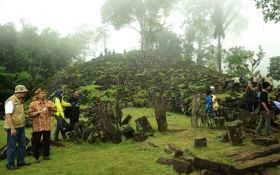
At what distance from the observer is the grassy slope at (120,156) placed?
8430 mm

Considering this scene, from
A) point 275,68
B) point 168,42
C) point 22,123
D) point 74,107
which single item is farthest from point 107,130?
point 275,68

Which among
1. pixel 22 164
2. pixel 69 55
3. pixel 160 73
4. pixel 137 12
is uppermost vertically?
pixel 137 12

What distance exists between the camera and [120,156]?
9.88 m

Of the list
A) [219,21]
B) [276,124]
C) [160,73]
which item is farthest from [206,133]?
[219,21]

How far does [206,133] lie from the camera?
13094 mm

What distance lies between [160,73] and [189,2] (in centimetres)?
1948

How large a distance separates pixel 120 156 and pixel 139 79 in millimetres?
21827

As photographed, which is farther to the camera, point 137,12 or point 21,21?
point 21,21

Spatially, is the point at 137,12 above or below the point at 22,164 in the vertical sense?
above

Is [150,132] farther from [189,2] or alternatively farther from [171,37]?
[171,37]

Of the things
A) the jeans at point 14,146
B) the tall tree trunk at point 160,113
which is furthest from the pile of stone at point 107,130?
the jeans at point 14,146

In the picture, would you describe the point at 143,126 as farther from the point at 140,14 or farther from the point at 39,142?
the point at 140,14

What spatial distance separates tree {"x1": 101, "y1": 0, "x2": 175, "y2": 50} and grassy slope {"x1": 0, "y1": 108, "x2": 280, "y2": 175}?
33.5 metres

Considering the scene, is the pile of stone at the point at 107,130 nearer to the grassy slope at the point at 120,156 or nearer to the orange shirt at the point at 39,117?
the grassy slope at the point at 120,156
